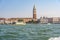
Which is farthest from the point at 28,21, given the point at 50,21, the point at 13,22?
the point at 50,21

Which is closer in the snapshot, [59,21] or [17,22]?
[17,22]

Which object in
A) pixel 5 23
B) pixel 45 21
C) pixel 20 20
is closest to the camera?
pixel 20 20

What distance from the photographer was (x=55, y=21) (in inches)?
609

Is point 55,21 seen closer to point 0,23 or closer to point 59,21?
point 59,21

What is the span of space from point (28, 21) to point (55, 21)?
2.55 meters

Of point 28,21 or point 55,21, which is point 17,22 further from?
point 55,21

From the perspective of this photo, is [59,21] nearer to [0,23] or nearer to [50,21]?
[50,21]

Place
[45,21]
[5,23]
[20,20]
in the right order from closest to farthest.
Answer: [20,20] → [5,23] → [45,21]

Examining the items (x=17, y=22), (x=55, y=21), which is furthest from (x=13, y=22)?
(x=55, y=21)

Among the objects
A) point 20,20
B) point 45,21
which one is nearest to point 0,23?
point 20,20

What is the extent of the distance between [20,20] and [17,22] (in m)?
0.55

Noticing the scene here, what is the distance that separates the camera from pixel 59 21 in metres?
15.5

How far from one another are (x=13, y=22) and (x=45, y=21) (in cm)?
268

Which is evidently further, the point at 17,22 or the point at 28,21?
the point at 28,21
